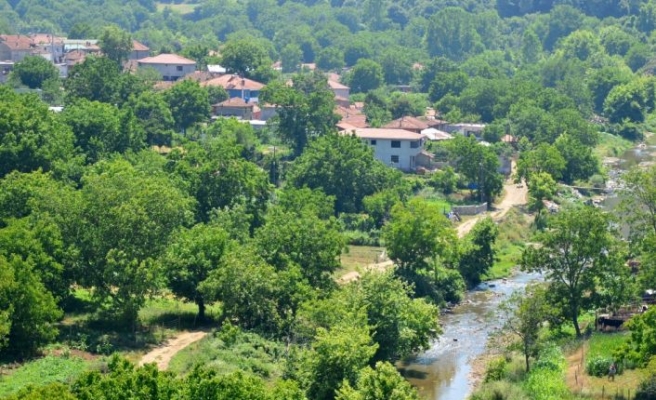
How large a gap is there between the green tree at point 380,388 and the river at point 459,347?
6491mm

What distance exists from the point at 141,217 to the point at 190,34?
106477 mm

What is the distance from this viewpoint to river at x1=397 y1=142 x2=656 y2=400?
134ft

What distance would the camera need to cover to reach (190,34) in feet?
481

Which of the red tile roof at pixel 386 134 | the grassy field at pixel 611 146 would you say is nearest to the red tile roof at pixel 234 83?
the red tile roof at pixel 386 134

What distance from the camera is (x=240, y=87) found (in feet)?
292

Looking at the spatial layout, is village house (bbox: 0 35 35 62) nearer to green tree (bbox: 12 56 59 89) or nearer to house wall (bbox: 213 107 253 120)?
green tree (bbox: 12 56 59 89)

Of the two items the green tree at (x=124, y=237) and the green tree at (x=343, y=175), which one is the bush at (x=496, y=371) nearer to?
the green tree at (x=124, y=237)

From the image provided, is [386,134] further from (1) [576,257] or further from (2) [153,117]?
(1) [576,257]

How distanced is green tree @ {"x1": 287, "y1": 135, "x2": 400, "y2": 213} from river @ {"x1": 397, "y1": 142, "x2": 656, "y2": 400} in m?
11.0

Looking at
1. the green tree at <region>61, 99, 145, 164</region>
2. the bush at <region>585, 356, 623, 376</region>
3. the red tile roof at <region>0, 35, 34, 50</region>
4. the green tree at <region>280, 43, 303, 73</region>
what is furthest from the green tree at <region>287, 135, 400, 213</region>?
the green tree at <region>280, 43, 303, 73</region>

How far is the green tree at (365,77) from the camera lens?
10700 centimetres

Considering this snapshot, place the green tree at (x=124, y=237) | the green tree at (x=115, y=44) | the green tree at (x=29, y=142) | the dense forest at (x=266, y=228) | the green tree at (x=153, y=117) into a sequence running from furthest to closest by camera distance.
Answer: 1. the green tree at (x=115, y=44)
2. the green tree at (x=153, y=117)
3. the green tree at (x=29, y=142)
4. the green tree at (x=124, y=237)
5. the dense forest at (x=266, y=228)

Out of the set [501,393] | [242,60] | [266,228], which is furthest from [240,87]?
[501,393]

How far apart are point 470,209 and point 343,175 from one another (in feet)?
24.2
